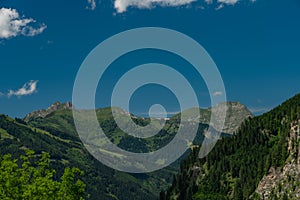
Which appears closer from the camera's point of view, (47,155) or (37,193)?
(37,193)

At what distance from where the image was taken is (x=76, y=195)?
5556cm

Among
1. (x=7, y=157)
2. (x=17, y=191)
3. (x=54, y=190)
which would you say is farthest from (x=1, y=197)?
(x=7, y=157)

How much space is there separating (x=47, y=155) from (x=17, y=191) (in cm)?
972

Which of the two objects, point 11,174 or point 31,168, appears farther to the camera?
point 31,168

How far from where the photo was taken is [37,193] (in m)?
46.1

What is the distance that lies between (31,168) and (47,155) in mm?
4072

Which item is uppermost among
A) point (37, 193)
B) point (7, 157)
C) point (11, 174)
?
point (7, 157)

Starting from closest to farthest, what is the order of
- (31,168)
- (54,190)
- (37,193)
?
(37,193)
(54,190)
(31,168)

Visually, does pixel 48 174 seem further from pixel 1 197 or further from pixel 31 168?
pixel 1 197

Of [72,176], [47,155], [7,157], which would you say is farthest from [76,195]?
[7,157]

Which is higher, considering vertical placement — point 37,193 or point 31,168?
point 31,168

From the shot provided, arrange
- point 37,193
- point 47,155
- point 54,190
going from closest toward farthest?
1. point 37,193
2. point 54,190
3. point 47,155

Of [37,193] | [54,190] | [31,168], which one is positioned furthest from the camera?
[31,168]

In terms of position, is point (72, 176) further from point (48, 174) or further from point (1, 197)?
point (1, 197)
